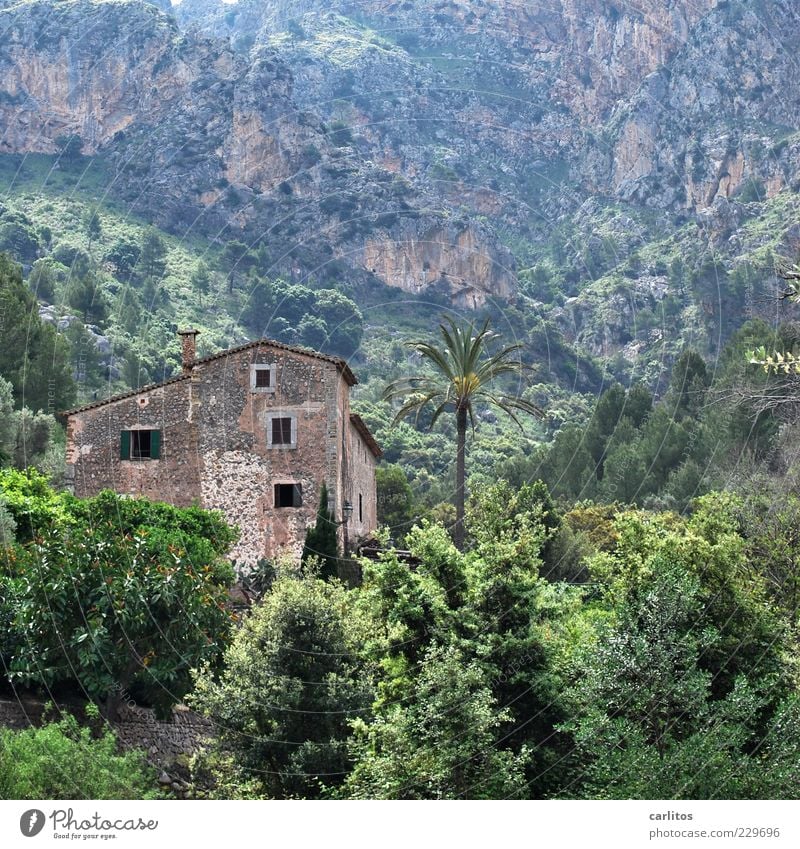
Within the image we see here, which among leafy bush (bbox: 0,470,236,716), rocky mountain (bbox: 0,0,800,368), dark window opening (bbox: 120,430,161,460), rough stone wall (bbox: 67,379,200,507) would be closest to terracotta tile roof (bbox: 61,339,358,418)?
rough stone wall (bbox: 67,379,200,507)

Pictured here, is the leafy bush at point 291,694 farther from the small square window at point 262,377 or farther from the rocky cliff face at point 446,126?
the rocky cliff face at point 446,126

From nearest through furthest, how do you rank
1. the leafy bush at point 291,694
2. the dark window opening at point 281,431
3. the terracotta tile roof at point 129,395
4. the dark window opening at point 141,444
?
the leafy bush at point 291,694, the dark window opening at point 281,431, the terracotta tile roof at point 129,395, the dark window opening at point 141,444

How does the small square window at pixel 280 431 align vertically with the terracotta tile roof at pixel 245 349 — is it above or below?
below

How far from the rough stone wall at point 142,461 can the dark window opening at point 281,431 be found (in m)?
2.58

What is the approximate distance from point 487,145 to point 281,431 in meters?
53.9

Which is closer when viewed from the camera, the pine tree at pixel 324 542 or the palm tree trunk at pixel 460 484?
the palm tree trunk at pixel 460 484

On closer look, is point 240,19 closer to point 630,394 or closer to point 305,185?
point 305,185

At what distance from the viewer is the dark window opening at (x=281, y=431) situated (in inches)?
1716

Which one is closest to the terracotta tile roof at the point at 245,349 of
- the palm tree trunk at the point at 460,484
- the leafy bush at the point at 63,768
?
the palm tree trunk at the point at 460,484

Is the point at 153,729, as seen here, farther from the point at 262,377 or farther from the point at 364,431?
the point at 364,431

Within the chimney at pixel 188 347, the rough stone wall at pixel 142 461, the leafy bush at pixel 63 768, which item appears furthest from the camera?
the chimney at pixel 188 347

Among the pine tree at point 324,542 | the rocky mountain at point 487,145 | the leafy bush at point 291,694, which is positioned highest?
the rocky mountain at point 487,145

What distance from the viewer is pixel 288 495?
A: 43.5 m
